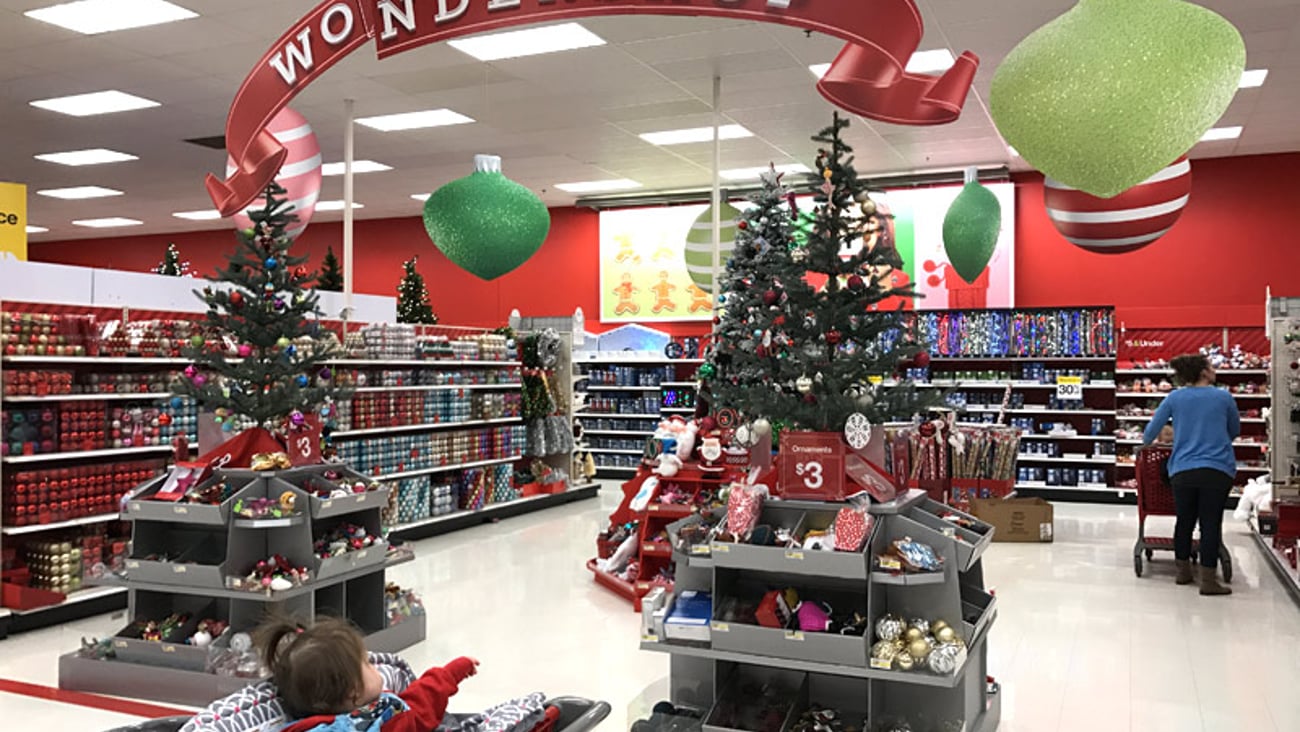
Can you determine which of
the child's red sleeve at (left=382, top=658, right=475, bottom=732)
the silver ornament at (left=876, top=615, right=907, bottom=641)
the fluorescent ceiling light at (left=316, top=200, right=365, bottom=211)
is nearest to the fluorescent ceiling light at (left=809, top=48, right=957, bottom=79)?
the silver ornament at (left=876, top=615, right=907, bottom=641)

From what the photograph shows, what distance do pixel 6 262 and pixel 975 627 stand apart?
6.27 m

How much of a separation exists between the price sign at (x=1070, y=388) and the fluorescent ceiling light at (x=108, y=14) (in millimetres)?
9229

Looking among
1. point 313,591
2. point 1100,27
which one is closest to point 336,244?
point 313,591

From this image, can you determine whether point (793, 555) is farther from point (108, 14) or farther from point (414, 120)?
point (414, 120)

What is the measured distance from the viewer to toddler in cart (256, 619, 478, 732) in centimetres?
235

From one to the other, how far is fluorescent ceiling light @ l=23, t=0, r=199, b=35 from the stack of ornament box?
3601 millimetres

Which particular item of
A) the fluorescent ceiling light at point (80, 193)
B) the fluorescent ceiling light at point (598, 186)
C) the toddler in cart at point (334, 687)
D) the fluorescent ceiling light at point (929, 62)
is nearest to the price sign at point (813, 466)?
the toddler in cart at point (334, 687)

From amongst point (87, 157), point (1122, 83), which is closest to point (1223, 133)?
point (1122, 83)

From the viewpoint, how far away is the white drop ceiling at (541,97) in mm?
7652

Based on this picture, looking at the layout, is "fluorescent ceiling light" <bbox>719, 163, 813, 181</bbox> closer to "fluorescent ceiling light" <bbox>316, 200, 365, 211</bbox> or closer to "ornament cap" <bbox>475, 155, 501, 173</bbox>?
"fluorescent ceiling light" <bbox>316, 200, 365, 211</bbox>

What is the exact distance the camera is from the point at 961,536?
13.0 feet

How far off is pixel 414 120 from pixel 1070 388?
754cm

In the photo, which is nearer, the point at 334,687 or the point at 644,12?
the point at 334,687

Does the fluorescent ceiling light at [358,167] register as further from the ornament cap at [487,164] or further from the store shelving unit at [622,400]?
the ornament cap at [487,164]
